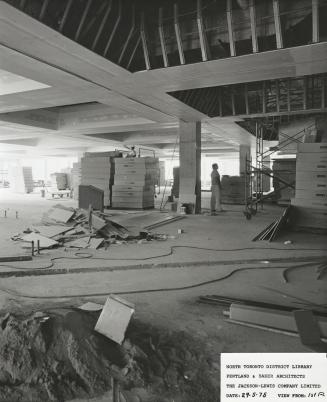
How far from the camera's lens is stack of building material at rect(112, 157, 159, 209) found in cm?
1197

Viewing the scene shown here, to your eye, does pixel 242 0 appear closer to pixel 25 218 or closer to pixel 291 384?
pixel 291 384

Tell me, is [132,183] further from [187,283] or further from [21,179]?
[21,179]

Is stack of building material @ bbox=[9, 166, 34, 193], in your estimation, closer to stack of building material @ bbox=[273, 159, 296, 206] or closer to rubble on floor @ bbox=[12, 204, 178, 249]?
rubble on floor @ bbox=[12, 204, 178, 249]

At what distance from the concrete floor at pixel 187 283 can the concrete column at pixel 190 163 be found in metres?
4.58

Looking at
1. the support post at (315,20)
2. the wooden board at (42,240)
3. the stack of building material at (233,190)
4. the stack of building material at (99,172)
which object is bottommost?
the wooden board at (42,240)

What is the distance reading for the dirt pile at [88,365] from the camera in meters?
1.96

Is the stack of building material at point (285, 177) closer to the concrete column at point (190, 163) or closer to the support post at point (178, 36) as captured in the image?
the concrete column at point (190, 163)

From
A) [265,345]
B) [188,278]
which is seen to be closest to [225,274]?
[188,278]

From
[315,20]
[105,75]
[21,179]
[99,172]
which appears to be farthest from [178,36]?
[21,179]

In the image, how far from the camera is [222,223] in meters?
8.77

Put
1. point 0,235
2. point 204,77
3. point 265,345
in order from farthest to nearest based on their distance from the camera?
point 0,235
point 204,77
point 265,345

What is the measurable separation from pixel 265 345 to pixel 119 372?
109cm

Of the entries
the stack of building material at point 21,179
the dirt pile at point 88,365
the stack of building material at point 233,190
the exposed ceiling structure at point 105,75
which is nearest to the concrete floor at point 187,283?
the dirt pile at point 88,365

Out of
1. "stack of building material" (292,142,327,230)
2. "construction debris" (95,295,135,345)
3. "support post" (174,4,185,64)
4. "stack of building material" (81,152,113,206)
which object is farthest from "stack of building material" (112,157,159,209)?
"construction debris" (95,295,135,345)
